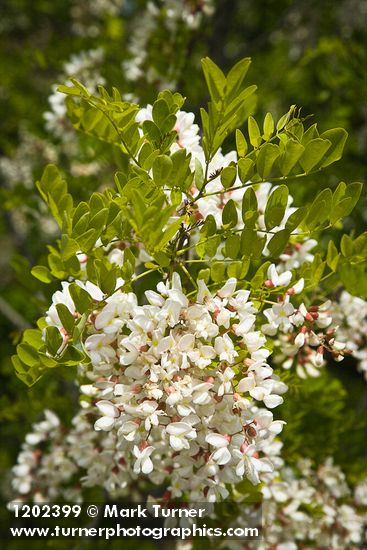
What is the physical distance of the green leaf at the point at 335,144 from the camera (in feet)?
2.88

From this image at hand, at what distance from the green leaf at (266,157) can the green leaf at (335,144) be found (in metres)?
0.10

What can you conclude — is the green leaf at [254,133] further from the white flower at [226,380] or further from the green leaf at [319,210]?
the white flower at [226,380]

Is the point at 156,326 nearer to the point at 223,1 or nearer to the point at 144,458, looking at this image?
the point at 144,458

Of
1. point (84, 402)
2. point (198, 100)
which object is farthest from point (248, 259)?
point (198, 100)

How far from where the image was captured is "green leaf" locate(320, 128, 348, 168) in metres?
0.88

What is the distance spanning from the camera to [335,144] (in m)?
0.89

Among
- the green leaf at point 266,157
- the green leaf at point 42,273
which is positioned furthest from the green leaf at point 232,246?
the green leaf at point 42,273

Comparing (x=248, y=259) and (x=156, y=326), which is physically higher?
(x=248, y=259)

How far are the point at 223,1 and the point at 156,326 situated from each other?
183 centimetres

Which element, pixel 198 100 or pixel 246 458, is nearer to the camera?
pixel 246 458

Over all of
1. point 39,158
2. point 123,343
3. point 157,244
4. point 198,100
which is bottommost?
point 123,343

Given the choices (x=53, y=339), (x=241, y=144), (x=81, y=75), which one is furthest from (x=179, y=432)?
(x=81, y=75)

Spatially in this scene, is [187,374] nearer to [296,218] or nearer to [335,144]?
[296,218]

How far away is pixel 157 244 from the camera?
2.68 feet
